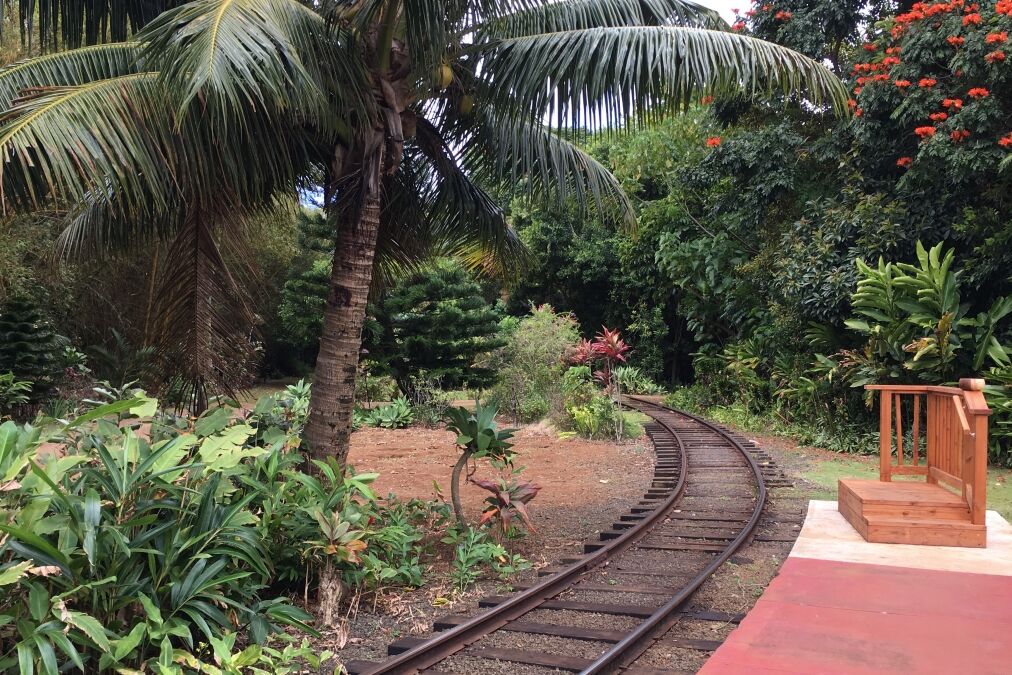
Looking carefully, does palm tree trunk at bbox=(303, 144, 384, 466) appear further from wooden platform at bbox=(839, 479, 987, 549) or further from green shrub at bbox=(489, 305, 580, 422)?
green shrub at bbox=(489, 305, 580, 422)

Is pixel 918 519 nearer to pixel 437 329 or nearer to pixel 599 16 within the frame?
pixel 599 16

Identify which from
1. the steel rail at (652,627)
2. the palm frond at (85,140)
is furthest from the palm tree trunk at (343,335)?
the steel rail at (652,627)

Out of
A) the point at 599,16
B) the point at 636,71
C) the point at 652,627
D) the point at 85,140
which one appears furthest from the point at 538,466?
the point at 85,140

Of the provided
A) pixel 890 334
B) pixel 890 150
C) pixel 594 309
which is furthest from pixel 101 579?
pixel 594 309

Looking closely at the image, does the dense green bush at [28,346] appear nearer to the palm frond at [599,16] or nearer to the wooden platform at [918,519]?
the palm frond at [599,16]

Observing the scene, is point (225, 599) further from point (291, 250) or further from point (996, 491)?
point (291, 250)

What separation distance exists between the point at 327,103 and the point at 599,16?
2.74 metres

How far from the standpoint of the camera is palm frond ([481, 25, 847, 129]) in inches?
238

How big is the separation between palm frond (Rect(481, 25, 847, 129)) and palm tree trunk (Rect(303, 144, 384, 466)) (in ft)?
4.60

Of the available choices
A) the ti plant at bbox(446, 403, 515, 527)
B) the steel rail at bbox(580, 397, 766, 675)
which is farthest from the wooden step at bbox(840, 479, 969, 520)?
the ti plant at bbox(446, 403, 515, 527)

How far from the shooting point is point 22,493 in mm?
3760

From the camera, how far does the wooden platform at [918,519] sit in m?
5.87

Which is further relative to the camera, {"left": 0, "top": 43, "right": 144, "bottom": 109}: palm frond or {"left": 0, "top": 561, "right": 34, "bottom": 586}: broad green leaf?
{"left": 0, "top": 43, "right": 144, "bottom": 109}: palm frond

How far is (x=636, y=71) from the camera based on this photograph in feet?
20.1
